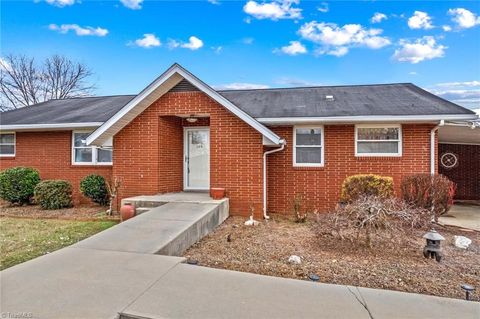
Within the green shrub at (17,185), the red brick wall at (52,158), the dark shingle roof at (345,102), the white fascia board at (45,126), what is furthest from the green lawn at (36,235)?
the dark shingle roof at (345,102)

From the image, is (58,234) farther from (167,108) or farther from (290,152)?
(290,152)

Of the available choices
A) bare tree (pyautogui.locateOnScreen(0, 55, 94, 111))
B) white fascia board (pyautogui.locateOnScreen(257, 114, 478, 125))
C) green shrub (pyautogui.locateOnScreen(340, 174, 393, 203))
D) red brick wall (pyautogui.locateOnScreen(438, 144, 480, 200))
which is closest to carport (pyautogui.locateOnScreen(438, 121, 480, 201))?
red brick wall (pyautogui.locateOnScreen(438, 144, 480, 200))

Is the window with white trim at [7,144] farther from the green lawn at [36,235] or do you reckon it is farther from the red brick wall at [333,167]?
the red brick wall at [333,167]

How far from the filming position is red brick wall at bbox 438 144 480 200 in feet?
44.3

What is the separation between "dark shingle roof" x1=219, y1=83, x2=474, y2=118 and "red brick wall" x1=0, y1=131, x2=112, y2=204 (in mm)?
6265

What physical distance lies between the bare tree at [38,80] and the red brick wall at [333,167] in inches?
1194

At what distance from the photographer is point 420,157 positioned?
9211 millimetres

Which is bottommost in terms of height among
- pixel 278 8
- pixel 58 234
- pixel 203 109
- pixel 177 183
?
pixel 58 234

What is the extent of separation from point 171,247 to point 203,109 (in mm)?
4830

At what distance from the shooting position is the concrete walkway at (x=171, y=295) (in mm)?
3135

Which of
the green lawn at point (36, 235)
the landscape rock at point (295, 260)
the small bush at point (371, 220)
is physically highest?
the small bush at point (371, 220)

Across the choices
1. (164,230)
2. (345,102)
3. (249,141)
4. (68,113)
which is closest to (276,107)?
(345,102)

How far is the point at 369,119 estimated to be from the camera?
29.0 ft

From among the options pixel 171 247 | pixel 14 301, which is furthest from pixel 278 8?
pixel 14 301
